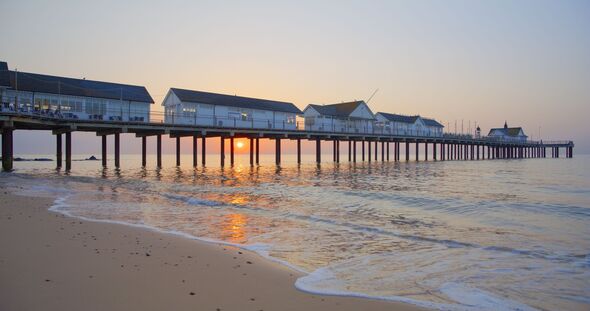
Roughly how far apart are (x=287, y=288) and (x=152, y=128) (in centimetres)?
2908

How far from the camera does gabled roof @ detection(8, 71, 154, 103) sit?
2967 centimetres

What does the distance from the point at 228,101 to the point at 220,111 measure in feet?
5.66

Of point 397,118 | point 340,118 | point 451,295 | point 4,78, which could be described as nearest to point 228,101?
point 4,78

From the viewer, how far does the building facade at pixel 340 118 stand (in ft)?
169

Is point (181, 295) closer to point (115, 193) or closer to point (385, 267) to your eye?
point (385, 267)

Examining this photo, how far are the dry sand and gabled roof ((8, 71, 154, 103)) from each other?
26.6 m

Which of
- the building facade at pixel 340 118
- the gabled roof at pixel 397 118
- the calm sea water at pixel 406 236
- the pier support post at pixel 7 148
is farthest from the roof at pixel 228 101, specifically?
the gabled roof at pixel 397 118

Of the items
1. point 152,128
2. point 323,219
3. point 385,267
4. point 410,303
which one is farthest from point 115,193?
point 152,128

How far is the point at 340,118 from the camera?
177 ft

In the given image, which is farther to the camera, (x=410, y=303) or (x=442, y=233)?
(x=442, y=233)

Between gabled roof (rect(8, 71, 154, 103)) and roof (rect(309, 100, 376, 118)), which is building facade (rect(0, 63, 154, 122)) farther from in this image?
roof (rect(309, 100, 376, 118))

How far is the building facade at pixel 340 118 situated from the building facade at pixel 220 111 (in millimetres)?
6900

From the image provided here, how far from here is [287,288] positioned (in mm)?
4910

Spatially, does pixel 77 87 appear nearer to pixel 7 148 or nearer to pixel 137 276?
pixel 7 148
